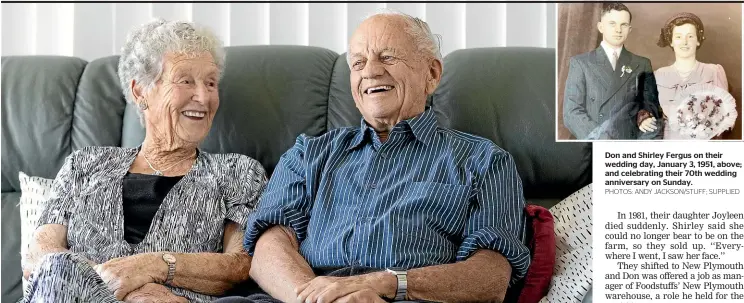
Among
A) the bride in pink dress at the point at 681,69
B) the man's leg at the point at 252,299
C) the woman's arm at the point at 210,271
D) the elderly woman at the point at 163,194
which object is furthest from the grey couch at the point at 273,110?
the man's leg at the point at 252,299

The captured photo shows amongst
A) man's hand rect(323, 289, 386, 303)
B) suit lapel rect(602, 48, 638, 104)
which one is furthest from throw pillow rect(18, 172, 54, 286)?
suit lapel rect(602, 48, 638, 104)

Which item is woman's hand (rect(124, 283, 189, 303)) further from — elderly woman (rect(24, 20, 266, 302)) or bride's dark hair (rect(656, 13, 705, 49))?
bride's dark hair (rect(656, 13, 705, 49))

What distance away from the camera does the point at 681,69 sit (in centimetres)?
193

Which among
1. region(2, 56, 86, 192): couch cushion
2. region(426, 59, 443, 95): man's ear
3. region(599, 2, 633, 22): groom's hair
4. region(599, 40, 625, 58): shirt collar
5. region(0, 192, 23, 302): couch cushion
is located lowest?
region(0, 192, 23, 302): couch cushion

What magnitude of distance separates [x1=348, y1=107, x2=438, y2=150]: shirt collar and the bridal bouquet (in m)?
0.50

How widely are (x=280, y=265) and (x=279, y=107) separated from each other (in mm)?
489

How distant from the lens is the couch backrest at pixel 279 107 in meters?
2.06

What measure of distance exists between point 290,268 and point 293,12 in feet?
3.15

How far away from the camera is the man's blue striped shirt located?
1.77m

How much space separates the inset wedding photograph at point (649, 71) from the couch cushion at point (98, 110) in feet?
3.36

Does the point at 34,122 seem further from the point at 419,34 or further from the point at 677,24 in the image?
the point at 677,24

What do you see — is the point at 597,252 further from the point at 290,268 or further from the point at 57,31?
the point at 57,31

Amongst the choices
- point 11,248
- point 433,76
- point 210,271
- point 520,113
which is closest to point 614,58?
point 520,113

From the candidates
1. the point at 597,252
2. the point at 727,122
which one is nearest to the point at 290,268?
the point at 597,252
